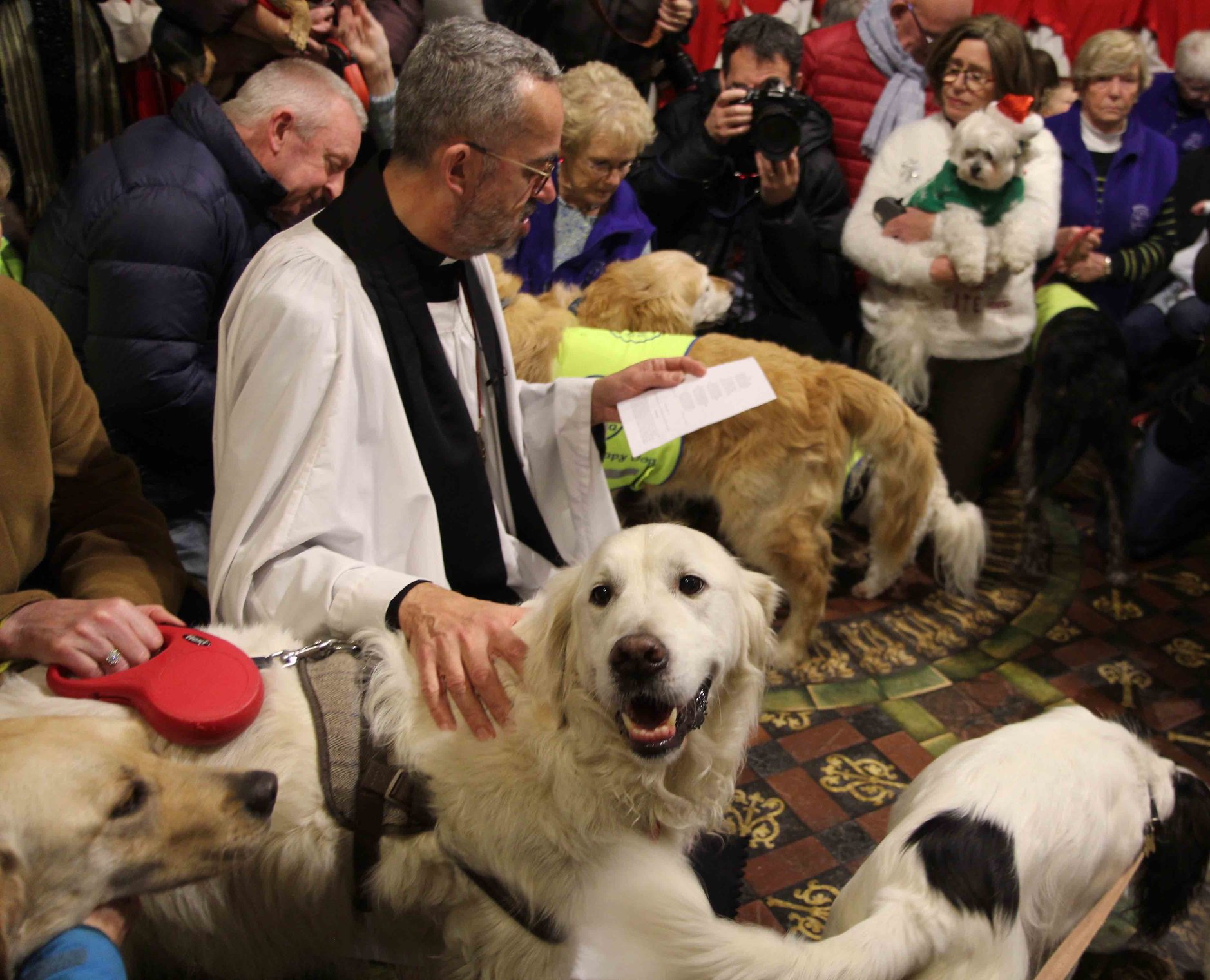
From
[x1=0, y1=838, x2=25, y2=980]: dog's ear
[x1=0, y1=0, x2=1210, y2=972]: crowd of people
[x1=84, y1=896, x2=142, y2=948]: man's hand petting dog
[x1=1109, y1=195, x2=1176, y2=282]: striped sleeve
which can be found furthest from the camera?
[x1=1109, y1=195, x2=1176, y2=282]: striped sleeve

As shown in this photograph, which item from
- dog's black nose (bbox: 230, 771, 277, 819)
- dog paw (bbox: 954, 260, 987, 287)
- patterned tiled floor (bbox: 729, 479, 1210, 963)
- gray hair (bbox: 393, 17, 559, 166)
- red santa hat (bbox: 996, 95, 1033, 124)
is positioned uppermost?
red santa hat (bbox: 996, 95, 1033, 124)

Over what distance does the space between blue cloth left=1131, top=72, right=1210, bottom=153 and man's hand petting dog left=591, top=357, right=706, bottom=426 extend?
338cm

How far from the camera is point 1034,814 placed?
1412 mm

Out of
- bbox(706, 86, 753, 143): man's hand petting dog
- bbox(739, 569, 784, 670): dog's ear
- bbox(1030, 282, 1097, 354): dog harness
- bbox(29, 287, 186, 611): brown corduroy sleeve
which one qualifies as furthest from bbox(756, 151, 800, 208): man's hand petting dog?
bbox(29, 287, 186, 611): brown corduroy sleeve

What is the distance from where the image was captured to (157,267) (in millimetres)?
2029

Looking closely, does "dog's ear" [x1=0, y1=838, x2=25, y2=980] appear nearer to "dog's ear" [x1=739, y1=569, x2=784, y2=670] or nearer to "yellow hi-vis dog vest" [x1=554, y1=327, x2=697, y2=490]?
"dog's ear" [x1=739, y1=569, x2=784, y2=670]

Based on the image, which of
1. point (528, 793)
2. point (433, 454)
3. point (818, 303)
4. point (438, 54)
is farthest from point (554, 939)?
point (818, 303)

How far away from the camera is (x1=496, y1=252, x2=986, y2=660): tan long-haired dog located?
9.01ft

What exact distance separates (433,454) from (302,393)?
12.8 inches

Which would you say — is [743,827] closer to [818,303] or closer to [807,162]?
[818,303]

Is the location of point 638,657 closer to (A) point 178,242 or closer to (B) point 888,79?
(A) point 178,242

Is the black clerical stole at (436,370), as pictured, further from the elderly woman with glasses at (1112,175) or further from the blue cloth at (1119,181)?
the blue cloth at (1119,181)

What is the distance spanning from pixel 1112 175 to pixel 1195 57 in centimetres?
97

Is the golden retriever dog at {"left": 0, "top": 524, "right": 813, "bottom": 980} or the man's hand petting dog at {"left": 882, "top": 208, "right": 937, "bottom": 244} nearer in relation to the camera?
the golden retriever dog at {"left": 0, "top": 524, "right": 813, "bottom": 980}
